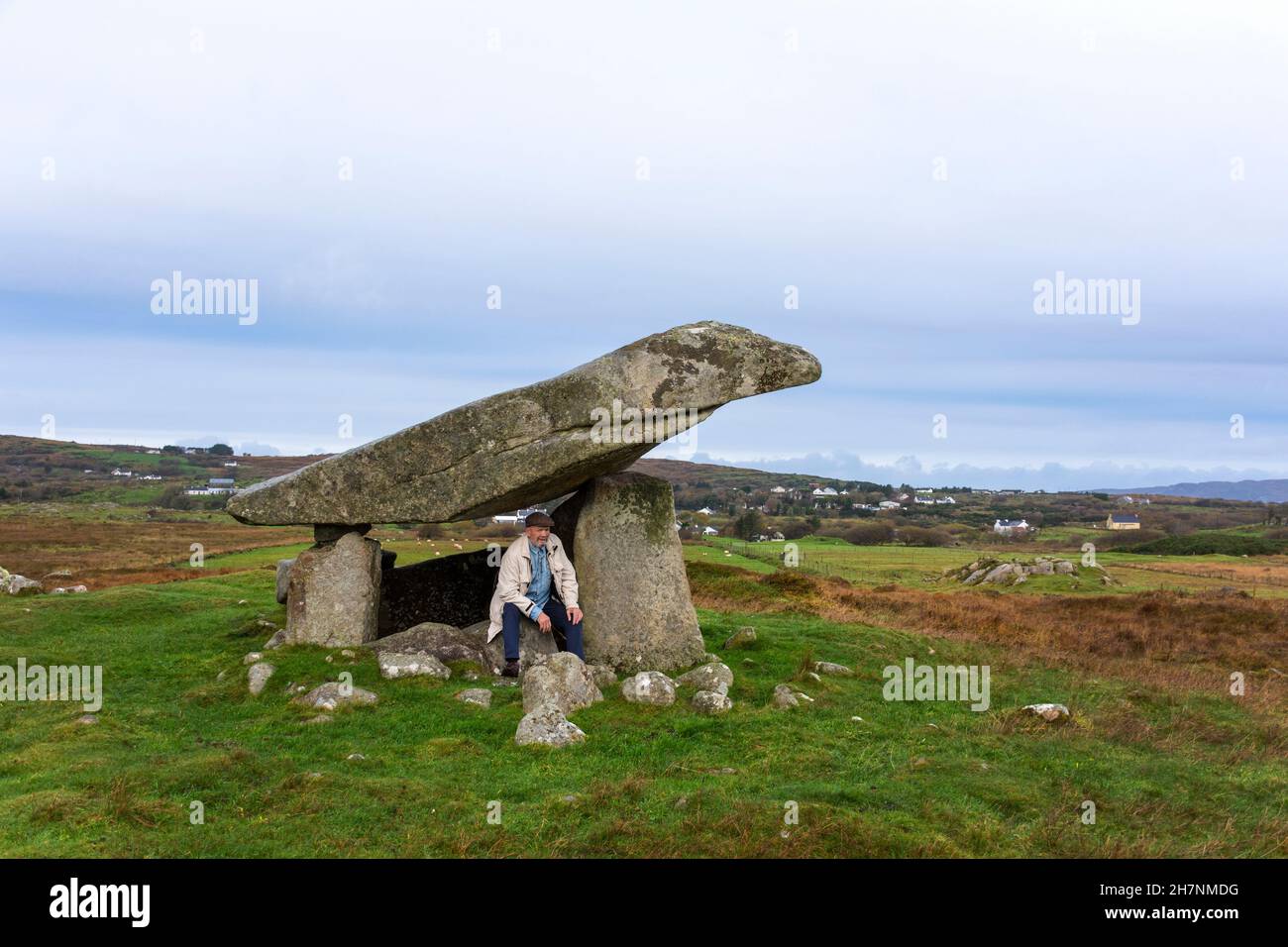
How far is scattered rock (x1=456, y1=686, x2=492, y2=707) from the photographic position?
13.0 meters

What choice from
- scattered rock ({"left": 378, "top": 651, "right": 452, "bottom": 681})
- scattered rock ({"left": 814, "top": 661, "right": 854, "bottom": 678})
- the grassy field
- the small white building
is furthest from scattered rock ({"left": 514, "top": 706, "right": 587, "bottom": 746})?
the small white building

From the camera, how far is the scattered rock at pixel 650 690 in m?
13.0

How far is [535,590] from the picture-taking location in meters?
15.0

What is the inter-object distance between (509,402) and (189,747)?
6625 mm

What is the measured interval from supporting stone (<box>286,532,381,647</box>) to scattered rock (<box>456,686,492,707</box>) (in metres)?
3.75

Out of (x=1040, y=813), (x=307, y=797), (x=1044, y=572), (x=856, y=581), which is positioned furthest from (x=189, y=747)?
(x=1044, y=572)

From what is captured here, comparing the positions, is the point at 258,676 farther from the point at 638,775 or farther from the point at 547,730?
the point at 638,775

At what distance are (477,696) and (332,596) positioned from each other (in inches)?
173

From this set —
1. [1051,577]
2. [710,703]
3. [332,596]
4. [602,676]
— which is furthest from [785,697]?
[1051,577]

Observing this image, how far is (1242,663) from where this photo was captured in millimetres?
20734

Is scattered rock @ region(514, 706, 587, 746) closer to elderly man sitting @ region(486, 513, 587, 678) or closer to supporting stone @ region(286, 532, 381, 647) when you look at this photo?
elderly man sitting @ region(486, 513, 587, 678)

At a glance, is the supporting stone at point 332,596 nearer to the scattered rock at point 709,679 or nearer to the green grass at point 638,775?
the green grass at point 638,775

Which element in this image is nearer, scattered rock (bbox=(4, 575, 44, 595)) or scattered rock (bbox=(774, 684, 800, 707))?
scattered rock (bbox=(774, 684, 800, 707))
